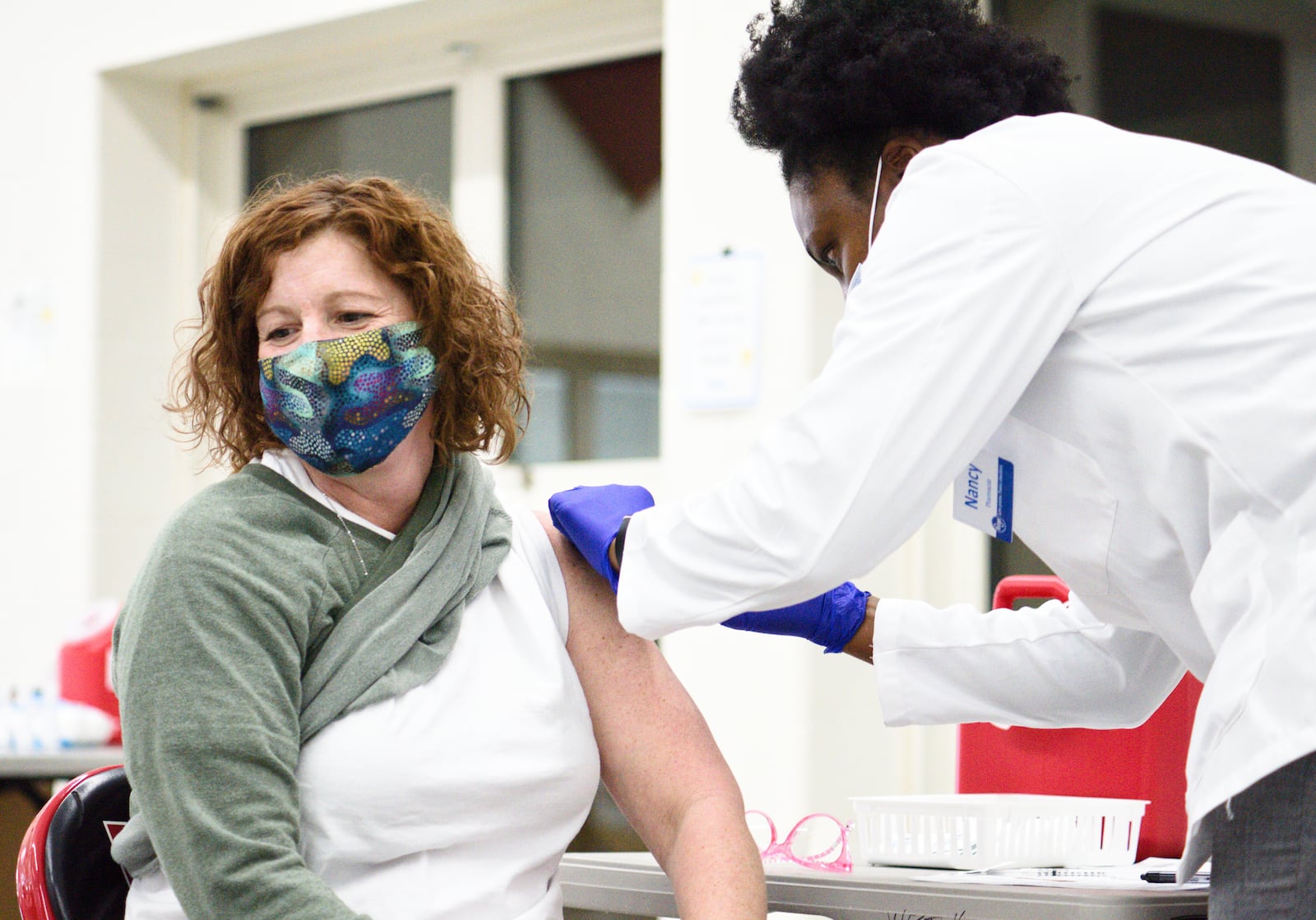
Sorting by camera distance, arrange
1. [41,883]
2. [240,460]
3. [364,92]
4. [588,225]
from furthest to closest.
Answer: [364,92]
[588,225]
[240,460]
[41,883]

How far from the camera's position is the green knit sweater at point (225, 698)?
4.05 ft

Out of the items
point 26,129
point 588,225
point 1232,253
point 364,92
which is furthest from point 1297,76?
point 26,129

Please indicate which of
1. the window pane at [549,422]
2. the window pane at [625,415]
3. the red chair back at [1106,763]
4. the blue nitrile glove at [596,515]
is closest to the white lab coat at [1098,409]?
the blue nitrile glove at [596,515]

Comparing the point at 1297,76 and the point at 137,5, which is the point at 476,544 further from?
the point at 137,5

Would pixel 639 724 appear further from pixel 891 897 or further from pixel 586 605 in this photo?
pixel 891 897

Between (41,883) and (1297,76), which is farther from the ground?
(1297,76)

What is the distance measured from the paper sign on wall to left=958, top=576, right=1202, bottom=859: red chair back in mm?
1206

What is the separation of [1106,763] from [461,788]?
745 millimetres

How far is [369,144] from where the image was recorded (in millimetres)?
3777

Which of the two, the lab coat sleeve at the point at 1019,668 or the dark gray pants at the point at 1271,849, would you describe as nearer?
the dark gray pants at the point at 1271,849

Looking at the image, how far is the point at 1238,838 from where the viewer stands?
3.48 feet

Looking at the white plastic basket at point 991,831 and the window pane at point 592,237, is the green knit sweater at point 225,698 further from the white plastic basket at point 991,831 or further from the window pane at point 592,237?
the window pane at point 592,237

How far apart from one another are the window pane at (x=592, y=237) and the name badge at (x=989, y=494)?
2053mm

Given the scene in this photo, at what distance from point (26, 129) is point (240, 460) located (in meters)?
2.78
